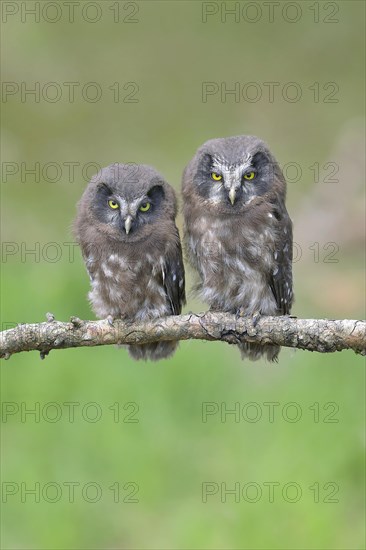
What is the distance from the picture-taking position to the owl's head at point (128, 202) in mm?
6477

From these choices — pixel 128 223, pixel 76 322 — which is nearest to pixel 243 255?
pixel 128 223

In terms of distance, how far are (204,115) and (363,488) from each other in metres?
8.04

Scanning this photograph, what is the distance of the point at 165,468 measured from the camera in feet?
29.0

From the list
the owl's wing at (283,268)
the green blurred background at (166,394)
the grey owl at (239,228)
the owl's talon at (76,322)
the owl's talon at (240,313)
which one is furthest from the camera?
the green blurred background at (166,394)

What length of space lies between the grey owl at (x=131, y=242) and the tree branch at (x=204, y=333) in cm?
57

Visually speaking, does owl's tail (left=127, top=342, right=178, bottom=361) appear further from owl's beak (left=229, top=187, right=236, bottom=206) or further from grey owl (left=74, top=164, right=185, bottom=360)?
owl's beak (left=229, top=187, right=236, bottom=206)

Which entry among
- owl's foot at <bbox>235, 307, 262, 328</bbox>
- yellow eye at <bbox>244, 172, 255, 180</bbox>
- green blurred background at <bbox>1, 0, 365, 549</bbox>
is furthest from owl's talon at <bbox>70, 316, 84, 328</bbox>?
green blurred background at <bbox>1, 0, 365, 549</bbox>

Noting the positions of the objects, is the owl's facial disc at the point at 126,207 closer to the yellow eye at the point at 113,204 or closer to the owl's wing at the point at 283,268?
the yellow eye at the point at 113,204

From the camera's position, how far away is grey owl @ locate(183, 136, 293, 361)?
6.55m

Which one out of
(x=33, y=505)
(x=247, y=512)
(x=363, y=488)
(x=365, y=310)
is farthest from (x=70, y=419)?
(x=365, y=310)

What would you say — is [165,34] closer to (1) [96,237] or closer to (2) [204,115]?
(2) [204,115]

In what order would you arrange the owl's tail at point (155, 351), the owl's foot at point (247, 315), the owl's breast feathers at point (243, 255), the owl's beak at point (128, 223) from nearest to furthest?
1. the owl's foot at point (247, 315)
2. the owl's beak at point (128, 223)
3. the owl's breast feathers at point (243, 255)
4. the owl's tail at point (155, 351)

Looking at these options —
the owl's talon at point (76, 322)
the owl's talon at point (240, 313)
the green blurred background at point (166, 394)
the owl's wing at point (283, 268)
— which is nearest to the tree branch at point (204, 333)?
the owl's talon at point (76, 322)

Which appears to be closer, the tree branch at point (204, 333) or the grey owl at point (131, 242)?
the tree branch at point (204, 333)
